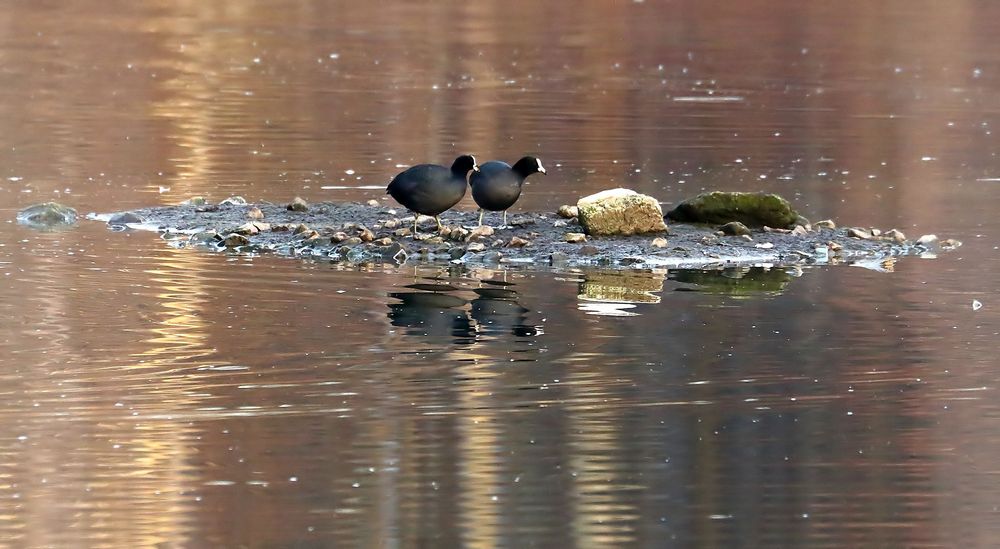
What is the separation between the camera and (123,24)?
39000mm

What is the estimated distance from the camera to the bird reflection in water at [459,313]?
10.7 metres

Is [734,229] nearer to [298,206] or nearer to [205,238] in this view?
[298,206]

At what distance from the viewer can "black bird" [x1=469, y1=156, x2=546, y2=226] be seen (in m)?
13.9

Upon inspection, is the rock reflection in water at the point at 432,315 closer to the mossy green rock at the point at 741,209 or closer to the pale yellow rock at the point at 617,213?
the pale yellow rock at the point at 617,213

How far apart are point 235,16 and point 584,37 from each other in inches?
363

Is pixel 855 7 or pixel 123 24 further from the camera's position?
pixel 855 7

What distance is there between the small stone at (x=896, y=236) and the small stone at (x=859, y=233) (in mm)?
149

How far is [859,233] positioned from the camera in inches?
565

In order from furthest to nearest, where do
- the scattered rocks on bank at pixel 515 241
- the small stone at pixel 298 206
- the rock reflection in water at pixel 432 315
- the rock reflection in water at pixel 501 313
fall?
the small stone at pixel 298 206
the scattered rocks on bank at pixel 515 241
the rock reflection in water at pixel 501 313
the rock reflection in water at pixel 432 315

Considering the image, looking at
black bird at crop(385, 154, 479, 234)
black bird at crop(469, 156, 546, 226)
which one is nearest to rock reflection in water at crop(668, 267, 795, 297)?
black bird at crop(469, 156, 546, 226)

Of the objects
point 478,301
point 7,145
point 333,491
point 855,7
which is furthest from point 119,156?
point 855,7

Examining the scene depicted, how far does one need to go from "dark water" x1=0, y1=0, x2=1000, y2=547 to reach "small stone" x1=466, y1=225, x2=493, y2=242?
3.27ft

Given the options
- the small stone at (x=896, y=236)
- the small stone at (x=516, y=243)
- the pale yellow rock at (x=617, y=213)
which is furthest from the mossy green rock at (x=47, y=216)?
the small stone at (x=896, y=236)

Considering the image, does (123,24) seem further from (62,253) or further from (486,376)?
(486,376)
